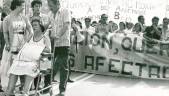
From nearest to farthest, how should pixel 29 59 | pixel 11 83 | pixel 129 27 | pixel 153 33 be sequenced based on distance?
1. pixel 153 33
2. pixel 129 27
3. pixel 29 59
4. pixel 11 83

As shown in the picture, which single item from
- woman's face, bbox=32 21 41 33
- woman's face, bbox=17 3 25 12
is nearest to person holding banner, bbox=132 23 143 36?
woman's face, bbox=32 21 41 33

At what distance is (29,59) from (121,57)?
1.56 m

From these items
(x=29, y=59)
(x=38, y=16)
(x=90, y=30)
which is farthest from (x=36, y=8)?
(x=90, y=30)

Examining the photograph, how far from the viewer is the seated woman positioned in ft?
27.0

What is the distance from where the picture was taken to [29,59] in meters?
8.36

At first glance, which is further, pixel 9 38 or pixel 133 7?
pixel 9 38

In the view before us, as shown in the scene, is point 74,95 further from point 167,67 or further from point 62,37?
point 167,67

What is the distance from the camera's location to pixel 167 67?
25.9ft

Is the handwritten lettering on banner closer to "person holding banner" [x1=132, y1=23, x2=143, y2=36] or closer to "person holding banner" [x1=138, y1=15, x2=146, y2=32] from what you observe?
"person holding banner" [x1=132, y1=23, x2=143, y2=36]

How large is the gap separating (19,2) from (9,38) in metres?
0.67

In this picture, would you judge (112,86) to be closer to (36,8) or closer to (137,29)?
(137,29)

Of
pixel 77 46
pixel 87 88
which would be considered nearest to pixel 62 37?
pixel 77 46

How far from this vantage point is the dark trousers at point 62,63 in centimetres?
828

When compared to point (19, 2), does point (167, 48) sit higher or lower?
lower
